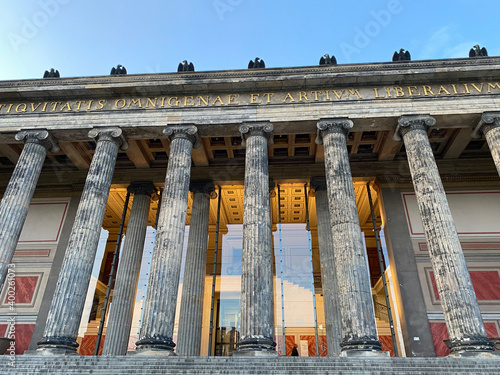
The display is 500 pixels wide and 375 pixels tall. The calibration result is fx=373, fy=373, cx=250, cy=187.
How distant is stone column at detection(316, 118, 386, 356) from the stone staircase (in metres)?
0.98

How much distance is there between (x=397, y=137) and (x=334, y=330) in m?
8.64

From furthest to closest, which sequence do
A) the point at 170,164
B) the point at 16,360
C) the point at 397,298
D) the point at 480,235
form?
1. the point at 480,235
2. the point at 397,298
3. the point at 170,164
4. the point at 16,360

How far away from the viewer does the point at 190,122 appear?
1608cm

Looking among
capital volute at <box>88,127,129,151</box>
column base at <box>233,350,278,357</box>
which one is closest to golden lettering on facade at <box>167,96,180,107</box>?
capital volute at <box>88,127,129,151</box>

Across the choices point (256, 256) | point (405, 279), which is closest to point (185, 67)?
point (256, 256)

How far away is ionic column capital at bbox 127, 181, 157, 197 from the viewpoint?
64.5 ft

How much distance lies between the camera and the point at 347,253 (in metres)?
12.9

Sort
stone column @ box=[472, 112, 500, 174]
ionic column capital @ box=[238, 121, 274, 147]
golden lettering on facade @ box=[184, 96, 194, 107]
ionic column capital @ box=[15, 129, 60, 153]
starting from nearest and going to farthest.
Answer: stone column @ box=[472, 112, 500, 174] < ionic column capital @ box=[238, 121, 274, 147] < ionic column capital @ box=[15, 129, 60, 153] < golden lettering on facade @ box=[184, 96, 194, 107]

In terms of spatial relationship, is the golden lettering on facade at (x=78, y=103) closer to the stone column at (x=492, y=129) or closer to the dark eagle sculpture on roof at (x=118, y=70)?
the dark eagle sculpture on roof at (x=118, y=70)

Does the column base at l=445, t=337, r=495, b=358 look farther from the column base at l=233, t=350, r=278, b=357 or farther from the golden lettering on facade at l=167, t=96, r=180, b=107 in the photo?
the golden lettering on facade at l=167, t=96, r=180, b=107

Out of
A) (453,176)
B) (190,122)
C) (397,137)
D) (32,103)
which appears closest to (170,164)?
(190,122)

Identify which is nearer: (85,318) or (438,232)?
(438,232)

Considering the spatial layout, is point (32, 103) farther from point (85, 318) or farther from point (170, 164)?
point (85, 318)

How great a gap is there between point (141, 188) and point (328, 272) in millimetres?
10436
